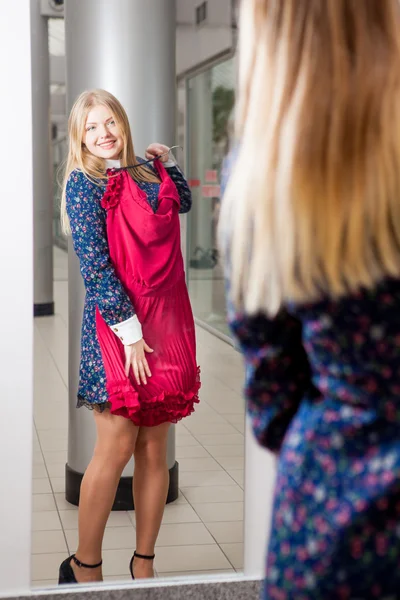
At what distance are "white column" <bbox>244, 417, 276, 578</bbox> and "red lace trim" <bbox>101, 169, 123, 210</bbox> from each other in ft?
2.75

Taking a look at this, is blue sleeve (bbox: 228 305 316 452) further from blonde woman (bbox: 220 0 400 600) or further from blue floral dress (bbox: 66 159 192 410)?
blue floral dress (bbox: 66 159 192 410)

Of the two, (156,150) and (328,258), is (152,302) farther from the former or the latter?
(328,258)

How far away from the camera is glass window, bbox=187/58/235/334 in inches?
105

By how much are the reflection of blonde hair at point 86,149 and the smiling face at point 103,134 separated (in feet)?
0.03

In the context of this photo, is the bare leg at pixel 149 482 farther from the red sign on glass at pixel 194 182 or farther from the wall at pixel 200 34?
the wall at pixel 200 34

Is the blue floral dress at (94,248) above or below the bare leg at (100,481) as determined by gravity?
above

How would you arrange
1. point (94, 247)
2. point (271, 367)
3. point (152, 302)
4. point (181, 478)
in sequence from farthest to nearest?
point (181, 478) → point (152, 302) → point (94, 247) → point (271, 367)

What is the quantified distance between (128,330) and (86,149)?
554 millimetres

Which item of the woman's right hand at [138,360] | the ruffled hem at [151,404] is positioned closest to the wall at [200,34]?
the woman's right hand at [138,360]

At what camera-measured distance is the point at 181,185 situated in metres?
2.69

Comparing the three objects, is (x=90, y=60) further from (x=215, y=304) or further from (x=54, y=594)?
(x=54, y=594)

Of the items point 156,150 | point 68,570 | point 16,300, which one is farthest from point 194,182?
point 68,570

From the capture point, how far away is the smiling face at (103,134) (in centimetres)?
257

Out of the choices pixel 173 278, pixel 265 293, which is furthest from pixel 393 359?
pixel 173 278
